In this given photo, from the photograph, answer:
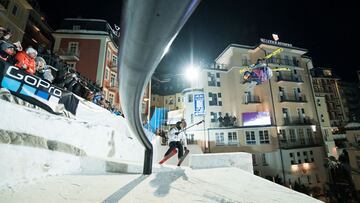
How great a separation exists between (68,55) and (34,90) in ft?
63.7

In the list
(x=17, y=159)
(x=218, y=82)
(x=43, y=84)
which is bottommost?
(x=17, y=159)

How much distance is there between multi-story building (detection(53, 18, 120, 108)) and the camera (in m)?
21.4

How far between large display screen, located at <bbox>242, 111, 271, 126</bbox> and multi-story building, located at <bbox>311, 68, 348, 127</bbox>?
108 feet

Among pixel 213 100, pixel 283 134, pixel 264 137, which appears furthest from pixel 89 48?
pixel 283 134

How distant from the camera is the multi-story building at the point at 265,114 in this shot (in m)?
24.5

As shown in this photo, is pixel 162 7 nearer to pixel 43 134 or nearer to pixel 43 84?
pixel 43 134

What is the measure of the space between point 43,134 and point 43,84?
188 centimetres

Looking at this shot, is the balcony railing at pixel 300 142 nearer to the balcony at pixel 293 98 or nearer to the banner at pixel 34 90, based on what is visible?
the balcony at pixel 293 98

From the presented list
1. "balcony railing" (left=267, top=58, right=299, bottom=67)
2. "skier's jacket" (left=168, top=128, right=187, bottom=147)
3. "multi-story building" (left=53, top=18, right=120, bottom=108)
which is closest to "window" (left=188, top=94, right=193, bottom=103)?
"multi-story building" (left=53, top=18, right=120, bottom=108)

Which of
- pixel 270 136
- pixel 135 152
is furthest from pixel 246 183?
pixel 270 136

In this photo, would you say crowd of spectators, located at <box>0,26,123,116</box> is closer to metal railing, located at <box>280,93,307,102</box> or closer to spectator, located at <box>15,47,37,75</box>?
spectator, located at <box>15,47,37,75</box>

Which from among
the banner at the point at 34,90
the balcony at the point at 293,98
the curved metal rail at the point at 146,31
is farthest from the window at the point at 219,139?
the curved metal rail at the point at 146,31

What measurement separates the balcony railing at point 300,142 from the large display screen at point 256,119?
358cm

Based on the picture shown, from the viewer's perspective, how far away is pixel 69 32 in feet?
72.7
